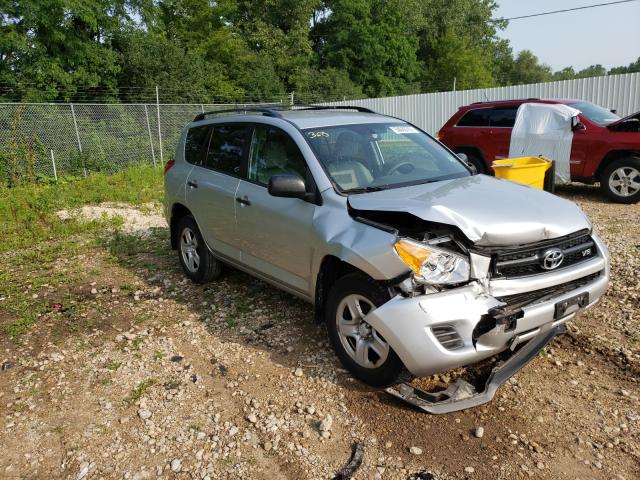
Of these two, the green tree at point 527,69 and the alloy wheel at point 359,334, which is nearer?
the alloy wheel at point 359,334

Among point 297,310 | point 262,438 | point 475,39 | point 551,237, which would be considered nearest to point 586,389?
point 551,237

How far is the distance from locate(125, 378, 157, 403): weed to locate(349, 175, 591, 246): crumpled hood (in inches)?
75.1

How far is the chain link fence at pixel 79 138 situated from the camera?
41.8ft

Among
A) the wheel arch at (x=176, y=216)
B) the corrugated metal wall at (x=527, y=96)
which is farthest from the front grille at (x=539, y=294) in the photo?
the corrugated metal wall at (x=527, y=96)

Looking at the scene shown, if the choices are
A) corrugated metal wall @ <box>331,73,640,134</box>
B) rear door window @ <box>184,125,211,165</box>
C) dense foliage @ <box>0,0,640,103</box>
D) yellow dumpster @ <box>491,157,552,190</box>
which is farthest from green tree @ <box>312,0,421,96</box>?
rear door window @ <box>184,125,211,165</box>

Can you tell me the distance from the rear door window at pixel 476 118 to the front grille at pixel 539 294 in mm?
7427

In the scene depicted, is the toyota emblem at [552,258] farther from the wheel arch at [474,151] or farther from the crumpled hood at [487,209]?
the wheel arch at [474,151]

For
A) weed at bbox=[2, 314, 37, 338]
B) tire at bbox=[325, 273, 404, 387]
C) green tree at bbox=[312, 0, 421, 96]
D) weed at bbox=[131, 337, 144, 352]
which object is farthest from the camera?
green tree at bbox=[312, 0, 421, 96]

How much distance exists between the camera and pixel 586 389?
3.28 metres

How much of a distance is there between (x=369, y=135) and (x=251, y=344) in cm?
196

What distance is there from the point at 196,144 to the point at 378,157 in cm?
225

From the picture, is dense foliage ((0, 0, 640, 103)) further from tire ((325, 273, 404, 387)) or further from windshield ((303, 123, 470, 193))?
tire ((325, 273, 404, 387))

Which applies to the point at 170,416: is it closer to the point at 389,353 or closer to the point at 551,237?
the point at 389,353

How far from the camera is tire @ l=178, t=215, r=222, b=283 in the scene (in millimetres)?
5305
